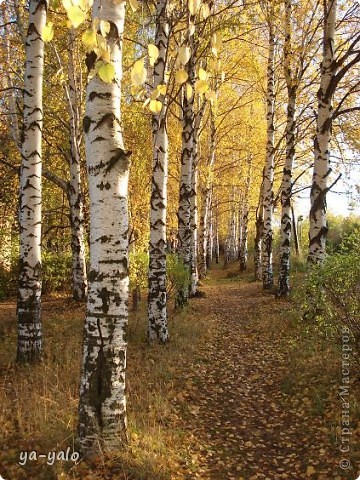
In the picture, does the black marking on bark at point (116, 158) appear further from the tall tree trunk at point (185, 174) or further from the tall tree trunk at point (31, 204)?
the tall tree trunk at point (185, 174)

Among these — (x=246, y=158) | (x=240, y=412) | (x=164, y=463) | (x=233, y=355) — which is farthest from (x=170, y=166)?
(x=164, y=463)

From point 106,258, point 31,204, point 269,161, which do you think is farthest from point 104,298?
point 269,161

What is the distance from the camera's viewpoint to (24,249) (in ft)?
20.1

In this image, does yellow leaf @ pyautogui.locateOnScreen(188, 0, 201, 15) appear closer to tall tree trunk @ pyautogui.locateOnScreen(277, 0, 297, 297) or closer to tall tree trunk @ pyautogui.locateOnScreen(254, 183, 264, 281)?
tall tree trunk @ pyautogui.locateOnScreen(277, 0, 297, 297)

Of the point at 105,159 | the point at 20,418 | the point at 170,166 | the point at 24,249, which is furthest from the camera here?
the point at 170,166

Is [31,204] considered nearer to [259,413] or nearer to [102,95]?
[102,95]

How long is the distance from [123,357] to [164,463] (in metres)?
1.12

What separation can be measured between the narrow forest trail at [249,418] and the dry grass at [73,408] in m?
0.27

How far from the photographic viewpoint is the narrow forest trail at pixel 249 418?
3.93m

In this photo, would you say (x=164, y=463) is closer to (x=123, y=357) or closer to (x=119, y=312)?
(x=123, y=357)

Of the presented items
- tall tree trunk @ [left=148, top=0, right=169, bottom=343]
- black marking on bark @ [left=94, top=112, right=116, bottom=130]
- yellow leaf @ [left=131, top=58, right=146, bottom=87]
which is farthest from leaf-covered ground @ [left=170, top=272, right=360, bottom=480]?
yellow leaf @ [left=131, top=58, right=146, bottom=87]

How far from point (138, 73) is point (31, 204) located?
4815 millimetres

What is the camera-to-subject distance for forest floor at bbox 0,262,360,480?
12.1ft

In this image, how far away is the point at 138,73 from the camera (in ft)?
6.01
